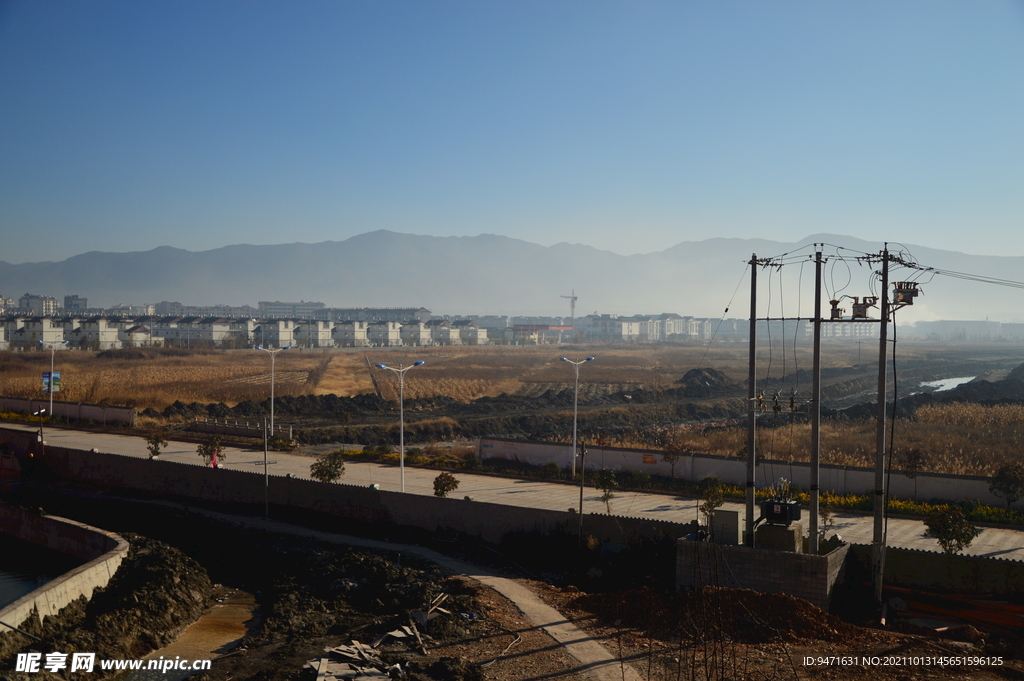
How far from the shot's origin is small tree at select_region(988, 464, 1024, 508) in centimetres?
2306

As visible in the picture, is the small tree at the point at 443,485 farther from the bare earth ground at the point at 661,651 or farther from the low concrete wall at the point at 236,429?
the low concrete wall at the point at 236,429

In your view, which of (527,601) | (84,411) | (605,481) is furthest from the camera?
(84,411)

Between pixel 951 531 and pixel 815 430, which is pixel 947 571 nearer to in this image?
pixel 951 531

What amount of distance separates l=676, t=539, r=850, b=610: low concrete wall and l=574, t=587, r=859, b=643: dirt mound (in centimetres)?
56

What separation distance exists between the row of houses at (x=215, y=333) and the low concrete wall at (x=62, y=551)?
282 ft

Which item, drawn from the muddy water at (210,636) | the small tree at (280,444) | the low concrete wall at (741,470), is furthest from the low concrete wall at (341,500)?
the small tree at (280,444)

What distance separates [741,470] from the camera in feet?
91.5

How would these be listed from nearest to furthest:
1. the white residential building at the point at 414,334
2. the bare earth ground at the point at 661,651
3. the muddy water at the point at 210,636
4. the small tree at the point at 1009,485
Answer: the bare earth ground at the point at 661,651 → the muddy water at the point at 210,636 → the small tree at the point at 1009,485 → the white residential building at the point at 414,334

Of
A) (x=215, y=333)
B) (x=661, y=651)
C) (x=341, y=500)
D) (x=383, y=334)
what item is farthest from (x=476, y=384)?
(x=383, y=334)

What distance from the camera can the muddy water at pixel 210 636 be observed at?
47.2ft

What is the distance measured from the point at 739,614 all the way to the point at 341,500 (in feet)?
47.0

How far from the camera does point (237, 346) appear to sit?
128 m

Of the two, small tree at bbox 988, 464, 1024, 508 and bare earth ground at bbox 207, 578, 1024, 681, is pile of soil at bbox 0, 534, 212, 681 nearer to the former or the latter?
bare earth ground at bbox 207, 578, 1024, 681

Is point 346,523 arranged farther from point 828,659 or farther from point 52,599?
point 828,659
